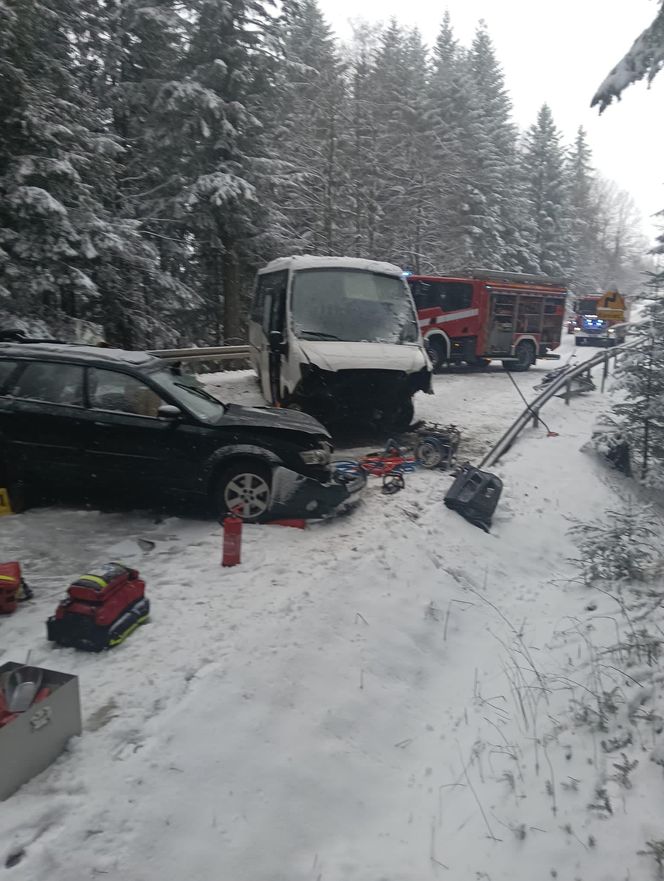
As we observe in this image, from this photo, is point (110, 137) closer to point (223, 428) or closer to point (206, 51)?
point (206, 51)

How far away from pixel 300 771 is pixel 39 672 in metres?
1.61

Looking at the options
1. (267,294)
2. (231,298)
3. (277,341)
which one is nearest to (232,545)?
(277,341)

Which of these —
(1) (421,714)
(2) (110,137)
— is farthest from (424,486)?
(2) (110,137)

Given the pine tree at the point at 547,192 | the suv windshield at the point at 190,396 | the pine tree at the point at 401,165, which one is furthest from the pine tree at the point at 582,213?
the suv windshield at the point at 190,396

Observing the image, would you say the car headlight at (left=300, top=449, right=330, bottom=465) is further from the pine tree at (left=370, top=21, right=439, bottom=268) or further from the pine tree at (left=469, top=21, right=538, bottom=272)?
the pine tree at (left=469, top=21, right=538, bottom=272)

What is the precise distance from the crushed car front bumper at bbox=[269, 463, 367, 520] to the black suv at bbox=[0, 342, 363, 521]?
1 cm

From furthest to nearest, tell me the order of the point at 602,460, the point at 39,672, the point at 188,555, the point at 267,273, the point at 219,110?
the point at 219,110, the point at 267,273, the point at 602,460, the point at 188,555, the point at 39,672

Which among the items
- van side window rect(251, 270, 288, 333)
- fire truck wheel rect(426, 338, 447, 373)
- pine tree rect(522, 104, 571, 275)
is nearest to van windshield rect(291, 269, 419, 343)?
van side window rect(251, 270, 288, 333)

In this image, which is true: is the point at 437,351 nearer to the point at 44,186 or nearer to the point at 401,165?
the point at 44,186

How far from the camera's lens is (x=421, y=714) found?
4.65 meters

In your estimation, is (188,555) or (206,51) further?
(206,51)

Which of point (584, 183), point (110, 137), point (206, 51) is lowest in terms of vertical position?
point (110, 137)

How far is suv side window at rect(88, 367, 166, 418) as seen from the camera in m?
6.95

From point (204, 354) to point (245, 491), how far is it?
1047cm
